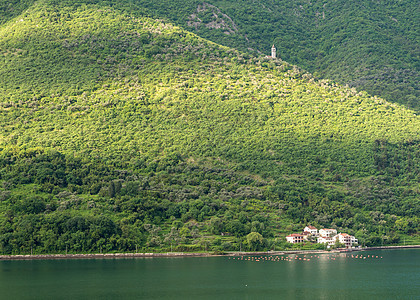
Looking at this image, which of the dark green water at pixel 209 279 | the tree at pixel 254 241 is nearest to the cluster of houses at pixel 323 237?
the tree at pixel 254 241

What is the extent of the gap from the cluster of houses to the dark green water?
1257 centimetres

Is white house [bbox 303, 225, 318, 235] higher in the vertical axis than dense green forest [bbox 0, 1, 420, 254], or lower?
lower

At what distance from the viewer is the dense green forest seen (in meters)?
122

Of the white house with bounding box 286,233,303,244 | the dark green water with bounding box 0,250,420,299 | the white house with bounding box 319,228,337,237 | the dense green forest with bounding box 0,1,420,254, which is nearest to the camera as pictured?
the dark green water with bounding box 0,250,420,299

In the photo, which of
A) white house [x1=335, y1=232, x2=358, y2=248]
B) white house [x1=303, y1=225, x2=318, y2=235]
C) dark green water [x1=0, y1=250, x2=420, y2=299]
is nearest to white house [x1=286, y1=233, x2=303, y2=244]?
white house [x1=303, y1=225, x2=318, y2=235]

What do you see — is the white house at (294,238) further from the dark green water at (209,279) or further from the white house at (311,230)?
the dark green water at (209,279)

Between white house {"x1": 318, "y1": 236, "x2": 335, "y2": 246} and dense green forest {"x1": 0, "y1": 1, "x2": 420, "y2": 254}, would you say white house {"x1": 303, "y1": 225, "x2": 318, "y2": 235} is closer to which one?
white house {"x1": 318, "y1": 236, "x2": 335, "y2": 246}

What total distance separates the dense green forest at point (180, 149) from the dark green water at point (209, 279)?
35.7ft

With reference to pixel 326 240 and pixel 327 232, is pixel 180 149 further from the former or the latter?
pixel 326 240

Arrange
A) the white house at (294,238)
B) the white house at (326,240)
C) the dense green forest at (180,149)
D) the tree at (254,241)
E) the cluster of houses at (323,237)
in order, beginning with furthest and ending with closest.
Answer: the white house at (326,240)
the cluster of houses at (323,237)
the white house at (294,238)
the dense green forest at (180,149)
the tree at (254,241)

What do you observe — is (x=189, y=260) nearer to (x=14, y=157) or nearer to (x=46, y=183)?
(x=46, y=183)

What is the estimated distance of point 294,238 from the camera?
4867 inches

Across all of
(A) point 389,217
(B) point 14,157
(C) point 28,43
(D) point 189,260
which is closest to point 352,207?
(A) point 389,217

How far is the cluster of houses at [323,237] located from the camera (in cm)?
12425
